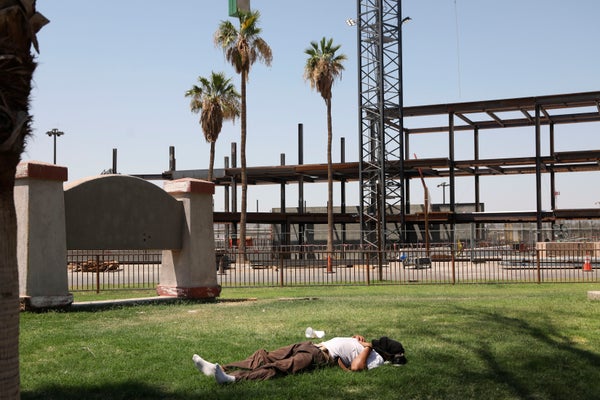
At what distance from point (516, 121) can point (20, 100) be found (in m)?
52.7

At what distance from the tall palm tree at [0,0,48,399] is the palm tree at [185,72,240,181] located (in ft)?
132

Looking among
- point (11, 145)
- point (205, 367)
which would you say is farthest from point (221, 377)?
point (11, 145)

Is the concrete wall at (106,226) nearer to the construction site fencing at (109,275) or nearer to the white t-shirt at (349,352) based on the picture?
the construction site fencing at (109,275)

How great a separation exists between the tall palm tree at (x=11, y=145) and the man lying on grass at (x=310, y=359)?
107 inches

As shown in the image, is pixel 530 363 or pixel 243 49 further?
pixel 243 49

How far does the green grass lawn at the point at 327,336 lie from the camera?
6.58 m

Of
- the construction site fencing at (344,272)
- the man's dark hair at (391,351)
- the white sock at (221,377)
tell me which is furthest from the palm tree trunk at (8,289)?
the construction site fencing at (344,272)

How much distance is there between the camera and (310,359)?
23.8ft

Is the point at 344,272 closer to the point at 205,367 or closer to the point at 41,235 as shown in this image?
the point at 41,235

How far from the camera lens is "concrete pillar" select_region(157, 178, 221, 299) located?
48.3 feet

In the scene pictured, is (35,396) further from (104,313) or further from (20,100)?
(104,313)

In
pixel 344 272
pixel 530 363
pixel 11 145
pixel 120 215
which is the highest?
pixel 11 145

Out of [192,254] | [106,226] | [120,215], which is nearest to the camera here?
[106,226]

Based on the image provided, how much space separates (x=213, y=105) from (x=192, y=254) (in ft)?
103
